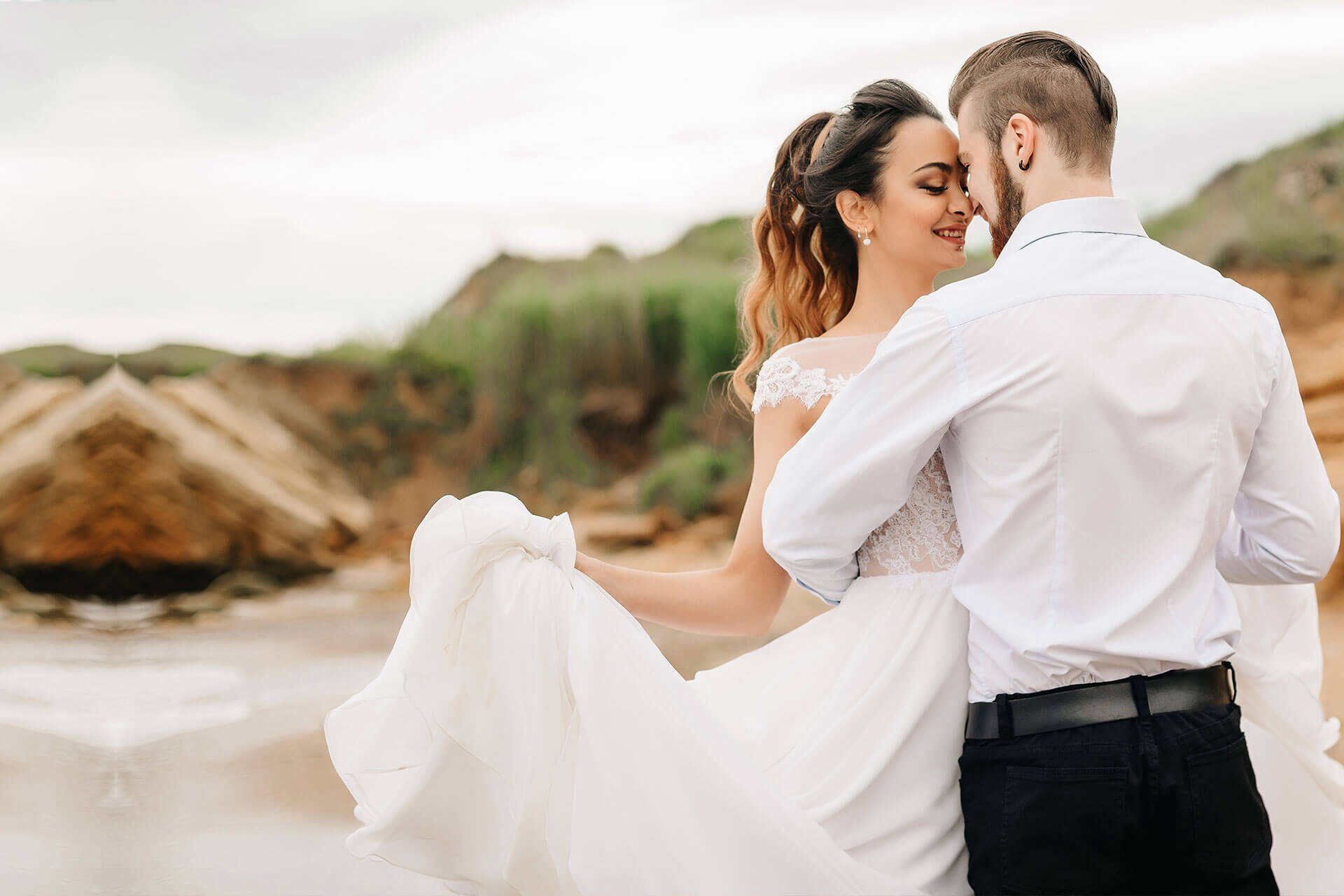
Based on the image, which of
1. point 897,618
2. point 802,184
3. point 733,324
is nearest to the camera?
point 897,618

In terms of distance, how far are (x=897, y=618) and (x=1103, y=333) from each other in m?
0.48

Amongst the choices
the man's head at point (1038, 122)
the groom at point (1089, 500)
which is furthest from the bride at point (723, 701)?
the man's head at point (1038, 122)

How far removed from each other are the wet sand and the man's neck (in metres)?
1.94

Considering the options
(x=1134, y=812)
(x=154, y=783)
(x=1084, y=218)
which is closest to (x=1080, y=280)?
(x=1084, y=218)

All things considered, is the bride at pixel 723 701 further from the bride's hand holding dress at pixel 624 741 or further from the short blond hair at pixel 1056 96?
the short blond hair at pixel 1056 96

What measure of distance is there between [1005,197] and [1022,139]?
7cm

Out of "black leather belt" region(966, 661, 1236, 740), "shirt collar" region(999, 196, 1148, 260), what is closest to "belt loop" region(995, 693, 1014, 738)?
"black leather belt" region(966, 661, 1236, 740)

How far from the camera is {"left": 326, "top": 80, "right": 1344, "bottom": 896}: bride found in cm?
127

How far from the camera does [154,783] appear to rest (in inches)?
132

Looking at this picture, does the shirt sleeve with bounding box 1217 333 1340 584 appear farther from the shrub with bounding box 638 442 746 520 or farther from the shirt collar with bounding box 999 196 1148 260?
the shrub with bounding box 638 442 746 520

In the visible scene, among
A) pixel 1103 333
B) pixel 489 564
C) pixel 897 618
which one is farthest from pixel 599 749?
pixel 1103 333

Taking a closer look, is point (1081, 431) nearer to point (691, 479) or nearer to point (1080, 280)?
point (1080, 280)

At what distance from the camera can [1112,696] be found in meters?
1.10

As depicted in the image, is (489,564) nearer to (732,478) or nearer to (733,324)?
(732,478)
